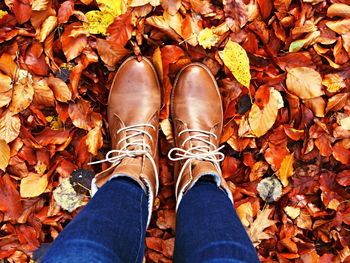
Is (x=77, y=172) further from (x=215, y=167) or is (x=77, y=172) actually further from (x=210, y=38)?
(x=210, y=38)

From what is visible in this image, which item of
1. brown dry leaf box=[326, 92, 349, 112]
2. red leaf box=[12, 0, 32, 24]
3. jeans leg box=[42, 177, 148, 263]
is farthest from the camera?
brown dry leaf box=[326, 92, 349, 112]

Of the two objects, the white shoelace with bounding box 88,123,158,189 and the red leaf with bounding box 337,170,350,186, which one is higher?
the white shoelace with bounding box 88,123,158,189

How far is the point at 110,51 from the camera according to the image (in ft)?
3.15

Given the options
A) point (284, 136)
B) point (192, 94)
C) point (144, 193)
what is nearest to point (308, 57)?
point (284, 136)

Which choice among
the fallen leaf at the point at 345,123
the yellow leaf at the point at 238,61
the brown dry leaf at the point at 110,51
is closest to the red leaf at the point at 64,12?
the brown dry leaf at the point at 110,51

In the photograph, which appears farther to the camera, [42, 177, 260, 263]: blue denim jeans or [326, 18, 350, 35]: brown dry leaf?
[326, 18, 350, 35]: brown dry leaf

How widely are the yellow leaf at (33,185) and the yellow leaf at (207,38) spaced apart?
2.05 ft

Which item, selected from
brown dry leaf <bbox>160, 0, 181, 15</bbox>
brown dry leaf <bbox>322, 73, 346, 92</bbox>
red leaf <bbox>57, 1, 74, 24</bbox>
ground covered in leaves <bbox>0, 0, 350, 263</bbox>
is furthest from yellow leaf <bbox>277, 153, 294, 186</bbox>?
red leaf <bbox>57, 1, 74, 24</bbox>

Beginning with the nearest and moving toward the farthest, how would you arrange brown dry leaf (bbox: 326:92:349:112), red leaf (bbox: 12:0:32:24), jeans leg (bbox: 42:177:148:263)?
jeans leg (bbox: 42:177:148:263) < red leaf (bbox: 12:0:32:24) < brown dry leaf (bbox: 326:92:349:112)

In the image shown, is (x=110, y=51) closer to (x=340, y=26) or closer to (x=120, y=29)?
(x=120, y=29)

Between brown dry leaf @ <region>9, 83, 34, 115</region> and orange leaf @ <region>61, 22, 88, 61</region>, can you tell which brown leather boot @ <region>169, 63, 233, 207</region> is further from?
brown dry leaf @ <region>9, 83, 34, 115</region>

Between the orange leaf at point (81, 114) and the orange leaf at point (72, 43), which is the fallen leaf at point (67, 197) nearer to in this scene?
the orange leaf at point (81, 114)

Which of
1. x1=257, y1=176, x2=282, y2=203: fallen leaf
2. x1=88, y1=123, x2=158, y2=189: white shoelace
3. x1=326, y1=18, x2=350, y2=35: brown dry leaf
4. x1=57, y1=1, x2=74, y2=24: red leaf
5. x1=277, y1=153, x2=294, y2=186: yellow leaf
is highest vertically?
x1=57, y1=1, x2=74, y2=24: red leaf

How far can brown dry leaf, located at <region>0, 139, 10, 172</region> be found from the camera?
0.94 metres
